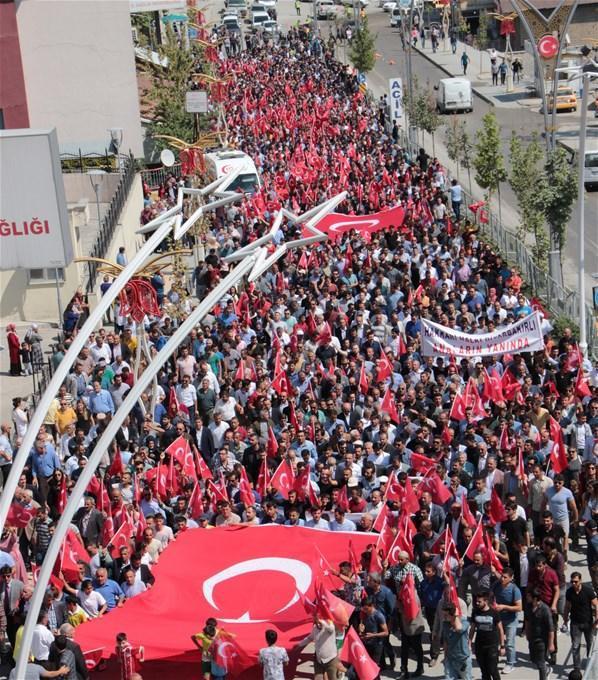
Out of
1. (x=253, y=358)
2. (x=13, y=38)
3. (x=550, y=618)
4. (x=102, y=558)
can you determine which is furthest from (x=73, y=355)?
(x=13, y=38)

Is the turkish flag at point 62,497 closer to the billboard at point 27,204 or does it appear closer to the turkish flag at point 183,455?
the turkish flag at point 183,455

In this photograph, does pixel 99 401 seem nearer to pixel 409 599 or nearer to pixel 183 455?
pixel 183 455

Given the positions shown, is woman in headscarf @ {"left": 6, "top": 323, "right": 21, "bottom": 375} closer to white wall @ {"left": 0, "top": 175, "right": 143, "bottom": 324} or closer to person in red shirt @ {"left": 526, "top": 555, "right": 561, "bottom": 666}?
white wall @ {"left": 0, "top": 175, "right": 143, "bottom": 324}

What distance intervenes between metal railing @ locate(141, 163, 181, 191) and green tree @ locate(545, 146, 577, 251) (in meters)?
17.9

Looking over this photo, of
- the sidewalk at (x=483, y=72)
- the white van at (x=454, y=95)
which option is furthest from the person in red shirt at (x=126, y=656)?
the sidewalk at (x=483, y=72)

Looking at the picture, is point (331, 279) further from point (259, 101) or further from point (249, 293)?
point (259, 101)

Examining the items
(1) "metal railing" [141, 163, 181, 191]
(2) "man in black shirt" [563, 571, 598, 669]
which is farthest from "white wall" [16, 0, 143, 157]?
(2) "man in black shirt" [563, 571, 598, 669]

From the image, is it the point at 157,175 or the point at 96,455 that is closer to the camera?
the point at 96,455

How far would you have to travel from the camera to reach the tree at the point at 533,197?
1318 inches

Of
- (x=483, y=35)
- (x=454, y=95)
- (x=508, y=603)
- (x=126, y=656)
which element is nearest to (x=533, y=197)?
(x=508, y=603)

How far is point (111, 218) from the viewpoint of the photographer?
1487 inches

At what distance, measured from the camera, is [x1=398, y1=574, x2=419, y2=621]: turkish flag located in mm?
16266

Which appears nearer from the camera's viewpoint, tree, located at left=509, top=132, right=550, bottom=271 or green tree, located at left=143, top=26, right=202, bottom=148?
tree, located at left=509, top=132, right=550, bottom=271

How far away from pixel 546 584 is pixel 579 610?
1.32ft
